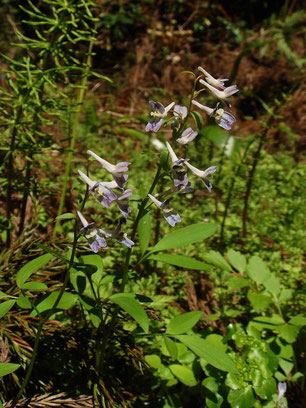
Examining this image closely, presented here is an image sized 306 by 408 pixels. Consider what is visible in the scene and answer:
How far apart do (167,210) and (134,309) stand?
0.42m

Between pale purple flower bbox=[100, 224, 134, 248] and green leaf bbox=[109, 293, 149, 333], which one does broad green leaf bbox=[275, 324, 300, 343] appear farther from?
pale purple flower bbox=[100, 224, 134, 248]

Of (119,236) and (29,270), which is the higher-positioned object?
(119,236)

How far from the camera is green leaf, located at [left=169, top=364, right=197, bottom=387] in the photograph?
2.20 metres

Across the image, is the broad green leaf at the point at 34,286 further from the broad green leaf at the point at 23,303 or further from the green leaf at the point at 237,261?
the green leaf at the point at 237,261

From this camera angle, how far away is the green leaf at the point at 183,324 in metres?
1.92

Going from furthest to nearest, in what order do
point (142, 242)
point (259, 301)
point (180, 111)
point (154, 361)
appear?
point (259, 301)
point (154, 361)
point (142, 242)
point (180, 111)

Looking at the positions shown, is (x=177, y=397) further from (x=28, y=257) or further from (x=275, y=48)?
(x=275, y=48)

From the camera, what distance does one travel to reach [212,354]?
1738 millimetres

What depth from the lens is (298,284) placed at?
317 cm

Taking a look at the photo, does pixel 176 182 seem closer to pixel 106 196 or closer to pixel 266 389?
pixel 106 196

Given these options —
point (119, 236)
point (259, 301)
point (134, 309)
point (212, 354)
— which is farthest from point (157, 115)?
point (259, 301)

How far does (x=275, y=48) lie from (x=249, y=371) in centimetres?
618

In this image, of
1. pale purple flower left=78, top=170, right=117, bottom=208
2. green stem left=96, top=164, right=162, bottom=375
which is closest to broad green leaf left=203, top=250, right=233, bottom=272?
green stem left=96, top=164, right=162, bottom=375

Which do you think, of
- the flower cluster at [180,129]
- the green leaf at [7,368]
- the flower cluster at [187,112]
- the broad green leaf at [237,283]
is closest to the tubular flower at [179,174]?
the flower cluster at [180,129]
